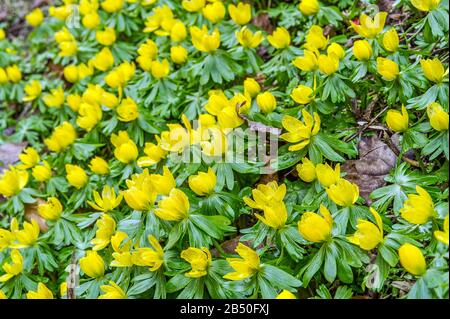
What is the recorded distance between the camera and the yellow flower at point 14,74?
364 cm

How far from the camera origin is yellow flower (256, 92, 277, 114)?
8.04 ft

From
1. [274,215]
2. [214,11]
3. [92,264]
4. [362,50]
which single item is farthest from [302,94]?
[92,264]

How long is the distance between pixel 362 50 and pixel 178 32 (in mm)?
1187

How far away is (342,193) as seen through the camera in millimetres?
1929

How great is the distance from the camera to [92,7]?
3625 millimetres

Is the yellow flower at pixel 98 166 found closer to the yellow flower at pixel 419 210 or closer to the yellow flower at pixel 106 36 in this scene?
the yellow flower at pixel 106 36

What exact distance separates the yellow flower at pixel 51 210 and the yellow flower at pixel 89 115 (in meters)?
0.52

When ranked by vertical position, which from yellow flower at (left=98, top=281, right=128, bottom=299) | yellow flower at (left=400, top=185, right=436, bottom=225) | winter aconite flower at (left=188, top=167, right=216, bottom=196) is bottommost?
yellow flower at (left=98, top=281, right=128, bottom=299)

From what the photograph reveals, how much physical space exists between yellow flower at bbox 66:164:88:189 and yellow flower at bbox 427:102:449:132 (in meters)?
1.63

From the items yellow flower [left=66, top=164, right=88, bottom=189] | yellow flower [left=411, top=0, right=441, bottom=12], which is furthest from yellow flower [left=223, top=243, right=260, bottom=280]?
yellow flower [left=411, top=0, right=441, bottom=12]

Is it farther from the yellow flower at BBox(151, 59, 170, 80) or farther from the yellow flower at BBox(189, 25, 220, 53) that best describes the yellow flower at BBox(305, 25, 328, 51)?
the yellow flower at BBox(151, 59, 170, 80)

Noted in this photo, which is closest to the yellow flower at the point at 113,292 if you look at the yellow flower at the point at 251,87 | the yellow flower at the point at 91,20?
the yellow flower at the point at 251,87

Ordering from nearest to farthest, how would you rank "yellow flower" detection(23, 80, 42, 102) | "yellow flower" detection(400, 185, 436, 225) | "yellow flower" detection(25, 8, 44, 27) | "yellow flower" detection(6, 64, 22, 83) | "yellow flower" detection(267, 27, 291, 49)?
1. "yellow flower" detection(400, 185, 436, 225)
2. "yellow flower" detection(267, 27, 291, 49)
3. "yellow flower" detection(23, 80, 42, 102)
4. "yellow flower" detection(6, 64, 22, 83)
5. "yellow flower" detection(25, 8, 44, 27)

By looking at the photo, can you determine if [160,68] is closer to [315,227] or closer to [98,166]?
[98,166]
